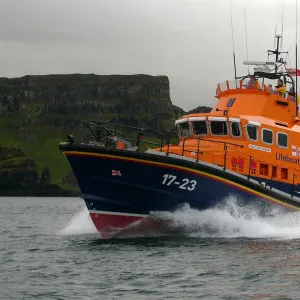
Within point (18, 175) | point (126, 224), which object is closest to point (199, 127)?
point (126, 224)

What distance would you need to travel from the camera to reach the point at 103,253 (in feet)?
48.9

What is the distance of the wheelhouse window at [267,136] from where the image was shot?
19.2 meters

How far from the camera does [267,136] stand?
1928 cm

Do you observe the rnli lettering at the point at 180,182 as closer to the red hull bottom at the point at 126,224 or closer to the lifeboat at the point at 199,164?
the lifeboat at the point at 199,164

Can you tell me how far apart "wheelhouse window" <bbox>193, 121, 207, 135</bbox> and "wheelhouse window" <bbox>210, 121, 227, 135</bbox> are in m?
0.23

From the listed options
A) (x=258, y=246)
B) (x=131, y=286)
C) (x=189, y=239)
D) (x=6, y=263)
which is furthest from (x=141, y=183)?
(x=131, y=286)

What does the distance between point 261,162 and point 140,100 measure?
173 meters

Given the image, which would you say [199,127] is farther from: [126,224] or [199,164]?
[126,224]

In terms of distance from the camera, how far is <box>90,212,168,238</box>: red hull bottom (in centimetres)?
1747

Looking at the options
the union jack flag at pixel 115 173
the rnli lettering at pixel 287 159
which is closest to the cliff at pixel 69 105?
the rnli lettering at pixel 287 159

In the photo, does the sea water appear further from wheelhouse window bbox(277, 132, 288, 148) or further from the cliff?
the cliff

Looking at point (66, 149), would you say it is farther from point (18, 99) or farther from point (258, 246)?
point (18, 99)

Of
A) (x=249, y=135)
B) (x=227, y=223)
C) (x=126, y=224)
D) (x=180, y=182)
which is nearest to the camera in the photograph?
(x=180, y=182)

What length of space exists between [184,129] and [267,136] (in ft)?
8.43
